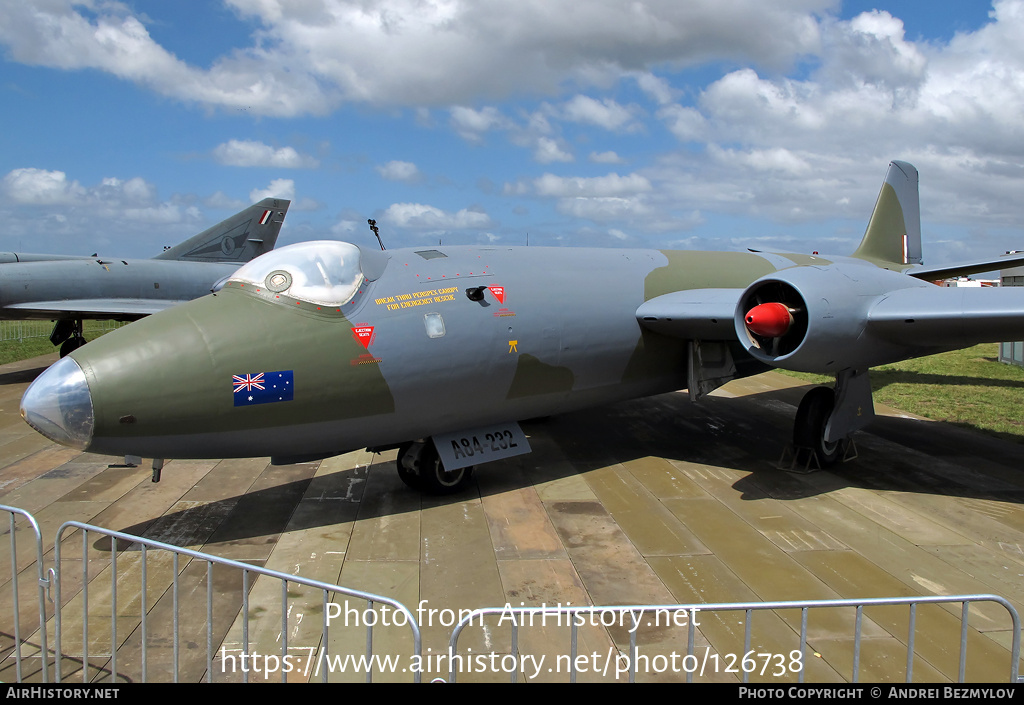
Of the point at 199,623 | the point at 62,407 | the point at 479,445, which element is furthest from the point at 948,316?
the point at 62,407

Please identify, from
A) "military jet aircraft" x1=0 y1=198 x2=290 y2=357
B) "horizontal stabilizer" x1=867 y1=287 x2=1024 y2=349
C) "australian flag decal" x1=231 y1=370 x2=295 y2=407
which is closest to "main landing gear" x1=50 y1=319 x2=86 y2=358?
"military jet aircraft" x1=0 y1=198 x2=290 y2=357

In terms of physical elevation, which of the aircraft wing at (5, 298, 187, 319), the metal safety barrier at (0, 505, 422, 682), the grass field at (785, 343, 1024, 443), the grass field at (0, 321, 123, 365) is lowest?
the grass field at (785, 343, 1024, 443)

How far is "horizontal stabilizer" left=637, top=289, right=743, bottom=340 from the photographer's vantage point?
7551 mm

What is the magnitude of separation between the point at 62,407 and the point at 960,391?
1575 centimetres

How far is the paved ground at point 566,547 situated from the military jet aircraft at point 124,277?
9207 mm

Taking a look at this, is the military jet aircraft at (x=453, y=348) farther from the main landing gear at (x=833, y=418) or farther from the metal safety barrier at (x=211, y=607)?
the metal safety barrier at (x=211, y=607)

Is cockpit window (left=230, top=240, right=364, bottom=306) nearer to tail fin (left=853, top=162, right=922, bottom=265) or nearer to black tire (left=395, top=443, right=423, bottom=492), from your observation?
black tire (left=395, top=443, right=423, bottom=492)

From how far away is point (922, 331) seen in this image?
22.9ft

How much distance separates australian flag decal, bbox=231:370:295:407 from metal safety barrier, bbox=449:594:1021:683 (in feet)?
8.42

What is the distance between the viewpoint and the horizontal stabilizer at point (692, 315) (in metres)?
7.55

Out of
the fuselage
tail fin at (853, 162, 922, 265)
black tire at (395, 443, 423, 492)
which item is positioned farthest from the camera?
tail fin at (853, 162, 922, 265)

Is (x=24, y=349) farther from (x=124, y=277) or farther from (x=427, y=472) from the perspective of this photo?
(x=427, y=472)

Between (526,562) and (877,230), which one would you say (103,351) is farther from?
(877,230)

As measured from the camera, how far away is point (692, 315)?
7547mm
